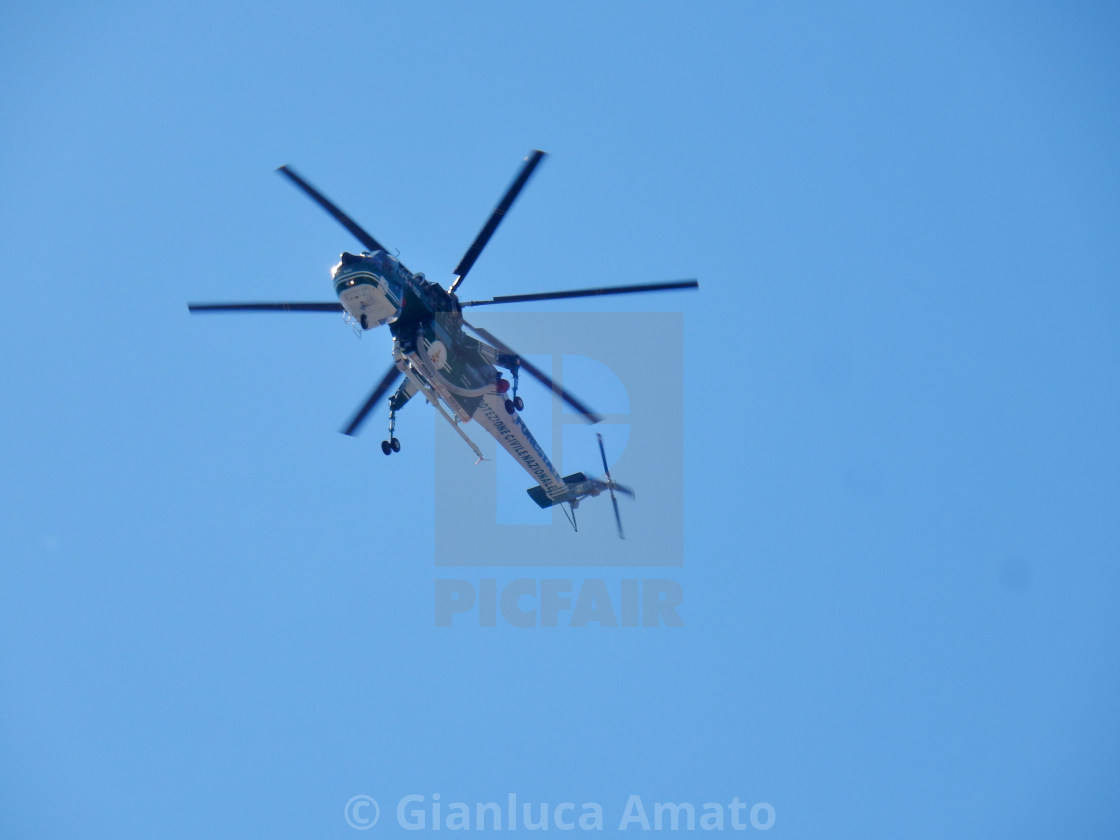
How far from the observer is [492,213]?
1936 centimetres

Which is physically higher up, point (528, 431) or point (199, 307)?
point (199, 307)

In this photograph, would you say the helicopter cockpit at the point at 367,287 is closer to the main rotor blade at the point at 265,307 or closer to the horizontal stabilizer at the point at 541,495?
the main rotor blade at the point at 265,307

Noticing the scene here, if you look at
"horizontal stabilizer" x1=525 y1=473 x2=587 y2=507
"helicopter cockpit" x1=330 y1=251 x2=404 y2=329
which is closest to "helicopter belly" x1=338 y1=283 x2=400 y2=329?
"helicopter cockpit" x1=330 y1=251 x2=404 y2=329

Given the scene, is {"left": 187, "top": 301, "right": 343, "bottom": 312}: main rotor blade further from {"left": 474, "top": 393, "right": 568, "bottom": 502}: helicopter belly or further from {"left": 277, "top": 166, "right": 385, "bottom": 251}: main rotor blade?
{"left": 474, "top": 393, "right": 568, "bottom": 502}: helicopter belly

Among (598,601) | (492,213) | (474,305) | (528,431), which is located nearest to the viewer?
(492,213)

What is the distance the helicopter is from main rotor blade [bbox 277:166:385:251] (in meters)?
0.02

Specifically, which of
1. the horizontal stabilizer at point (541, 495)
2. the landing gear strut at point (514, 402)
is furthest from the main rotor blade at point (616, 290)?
the horizontal stabilizer at point (541, 495)

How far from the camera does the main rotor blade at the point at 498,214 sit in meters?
18.6

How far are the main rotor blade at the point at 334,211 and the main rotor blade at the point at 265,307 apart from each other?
1526 millimetres

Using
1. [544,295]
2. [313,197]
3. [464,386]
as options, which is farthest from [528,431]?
[313,197]

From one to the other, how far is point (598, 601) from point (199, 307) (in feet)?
49.5

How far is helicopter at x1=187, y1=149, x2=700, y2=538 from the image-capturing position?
19391mm

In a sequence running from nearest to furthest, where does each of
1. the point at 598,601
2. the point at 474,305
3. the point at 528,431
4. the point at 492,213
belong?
the point at 492,213
the point at 474,305
the point at 528,431
the point at 598,601

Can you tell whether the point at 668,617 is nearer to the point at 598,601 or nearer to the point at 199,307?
the point at 598,601
